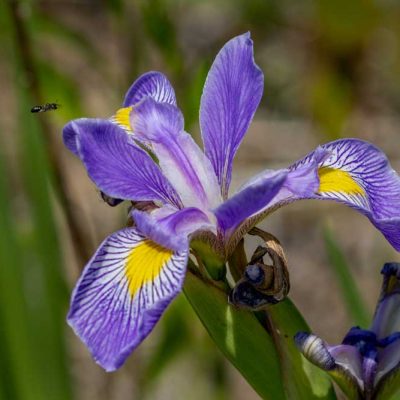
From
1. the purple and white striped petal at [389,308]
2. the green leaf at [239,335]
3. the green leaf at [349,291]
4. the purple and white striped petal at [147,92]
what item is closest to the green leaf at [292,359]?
the green leaf at [239,335]

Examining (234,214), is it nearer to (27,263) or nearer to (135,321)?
(135,321)

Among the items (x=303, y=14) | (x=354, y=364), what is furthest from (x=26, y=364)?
(x=303, y=14)

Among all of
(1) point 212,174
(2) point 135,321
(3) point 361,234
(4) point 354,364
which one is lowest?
(3) point 361,234

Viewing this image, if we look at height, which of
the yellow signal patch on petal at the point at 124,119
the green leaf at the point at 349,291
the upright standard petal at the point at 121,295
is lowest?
the green leaf at the point at 349,291

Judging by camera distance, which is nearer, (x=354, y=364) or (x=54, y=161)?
(x=354, y=364)

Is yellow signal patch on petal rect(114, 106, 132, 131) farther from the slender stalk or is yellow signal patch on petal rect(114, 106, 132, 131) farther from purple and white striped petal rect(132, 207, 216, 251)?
the slender stalk

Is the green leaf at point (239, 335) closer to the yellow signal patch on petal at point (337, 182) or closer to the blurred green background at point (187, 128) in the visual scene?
the yellow signal patch on petal at point (337, 182)
